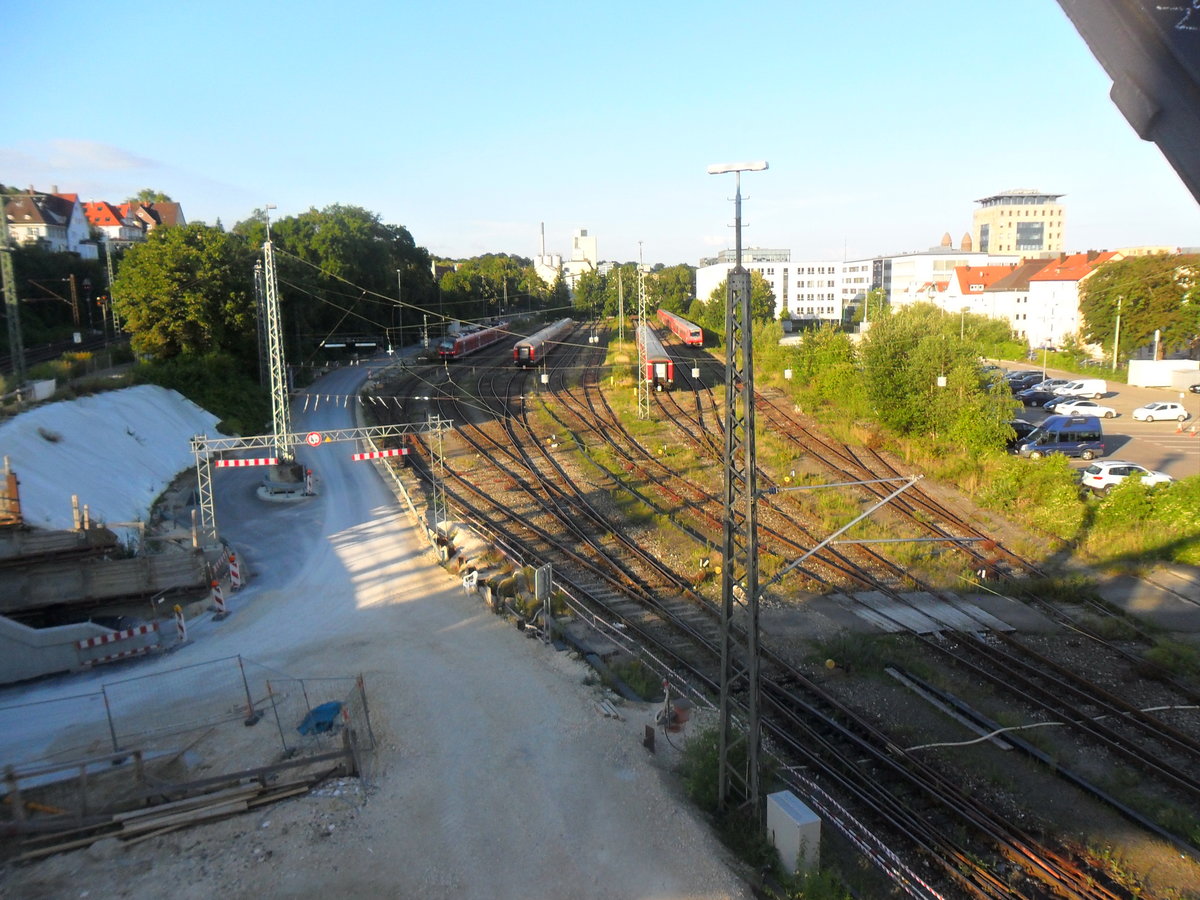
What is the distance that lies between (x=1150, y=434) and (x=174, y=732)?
28.6 meters

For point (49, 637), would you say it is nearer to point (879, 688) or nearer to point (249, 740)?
point (249, 740)

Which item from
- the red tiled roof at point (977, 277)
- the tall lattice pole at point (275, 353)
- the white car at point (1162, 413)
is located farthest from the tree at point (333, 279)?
the red tiled roof at point (977, 277)

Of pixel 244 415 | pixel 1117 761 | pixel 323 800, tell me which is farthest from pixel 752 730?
pixel 244 415

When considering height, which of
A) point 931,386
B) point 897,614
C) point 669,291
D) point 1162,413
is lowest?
point 897,614

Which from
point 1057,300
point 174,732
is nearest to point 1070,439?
point 174,732

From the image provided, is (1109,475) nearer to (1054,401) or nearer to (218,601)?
(1054,401)

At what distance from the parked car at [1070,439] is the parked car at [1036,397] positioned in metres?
10.5

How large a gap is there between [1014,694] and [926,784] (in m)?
2.98

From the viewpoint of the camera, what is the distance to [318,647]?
484 inches

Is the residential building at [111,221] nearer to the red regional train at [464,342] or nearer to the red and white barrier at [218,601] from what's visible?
the red regional train at [464,342]

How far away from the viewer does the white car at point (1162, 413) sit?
28.0 m

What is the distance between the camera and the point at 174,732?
32.0 ft

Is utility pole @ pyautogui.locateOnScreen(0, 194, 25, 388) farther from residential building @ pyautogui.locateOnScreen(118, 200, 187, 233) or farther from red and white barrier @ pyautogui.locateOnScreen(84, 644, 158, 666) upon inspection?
residential building @ pyautogui.locateOnScreen(118, 200, 187, 233)

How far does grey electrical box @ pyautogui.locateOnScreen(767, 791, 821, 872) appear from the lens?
7125 millimetres
